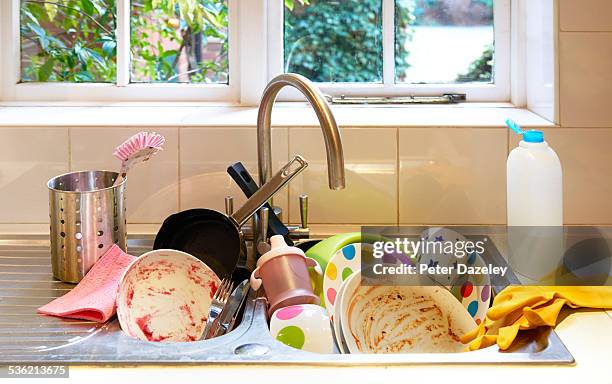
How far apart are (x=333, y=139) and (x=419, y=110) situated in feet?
2.03

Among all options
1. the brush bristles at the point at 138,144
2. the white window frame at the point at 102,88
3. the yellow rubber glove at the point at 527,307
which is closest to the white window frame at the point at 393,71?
the white window frame at the point at 102,88

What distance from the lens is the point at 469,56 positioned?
2074 mm

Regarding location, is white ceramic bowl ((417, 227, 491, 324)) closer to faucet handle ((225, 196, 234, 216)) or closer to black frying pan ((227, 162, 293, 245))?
black frying pan ((227, 162, 293, 245))

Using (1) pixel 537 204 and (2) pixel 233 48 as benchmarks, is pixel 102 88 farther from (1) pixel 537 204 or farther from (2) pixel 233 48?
(1) pixel 537 204

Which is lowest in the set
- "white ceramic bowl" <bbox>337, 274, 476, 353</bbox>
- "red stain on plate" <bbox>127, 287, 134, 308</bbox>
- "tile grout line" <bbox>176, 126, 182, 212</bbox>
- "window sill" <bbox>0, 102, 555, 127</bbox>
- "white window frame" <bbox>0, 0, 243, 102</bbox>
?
"white ceramic bowl" <bbox>337, 274, 476, 353</bbox>

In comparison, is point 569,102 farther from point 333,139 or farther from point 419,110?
point 333,139

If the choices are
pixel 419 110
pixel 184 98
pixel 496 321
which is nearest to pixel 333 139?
pixel 496 321

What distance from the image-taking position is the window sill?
5.91ft

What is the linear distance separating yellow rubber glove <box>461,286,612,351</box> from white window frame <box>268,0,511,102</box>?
0.82m

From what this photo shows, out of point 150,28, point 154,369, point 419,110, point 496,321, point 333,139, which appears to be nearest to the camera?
point 154,369

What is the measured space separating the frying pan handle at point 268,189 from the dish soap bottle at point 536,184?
1.32ft

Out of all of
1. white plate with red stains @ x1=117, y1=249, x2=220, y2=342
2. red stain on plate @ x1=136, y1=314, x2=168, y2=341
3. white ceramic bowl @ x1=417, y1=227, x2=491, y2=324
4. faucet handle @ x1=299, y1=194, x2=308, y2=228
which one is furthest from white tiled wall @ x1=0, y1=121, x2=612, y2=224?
red stain on plate @ x1=136, y1=314, x2=168, y2=341

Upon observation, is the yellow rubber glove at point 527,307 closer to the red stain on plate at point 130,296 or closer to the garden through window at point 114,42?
the red stain on plate at point 130,296

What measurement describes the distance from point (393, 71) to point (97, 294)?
3.25 ft
